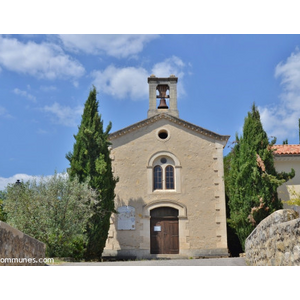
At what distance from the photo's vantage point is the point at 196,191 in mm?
19734

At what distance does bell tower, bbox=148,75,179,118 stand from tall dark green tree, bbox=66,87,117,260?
4098mm

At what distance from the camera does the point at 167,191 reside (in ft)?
64.6

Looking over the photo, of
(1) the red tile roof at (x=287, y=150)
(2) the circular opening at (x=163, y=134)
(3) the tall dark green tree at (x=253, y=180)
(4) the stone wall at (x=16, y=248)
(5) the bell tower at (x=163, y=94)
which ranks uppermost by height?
(5) the bell tower at (x=163, y=94)

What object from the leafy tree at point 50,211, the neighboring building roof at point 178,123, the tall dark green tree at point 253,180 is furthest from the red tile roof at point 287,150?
the leafy tree at point 50,211

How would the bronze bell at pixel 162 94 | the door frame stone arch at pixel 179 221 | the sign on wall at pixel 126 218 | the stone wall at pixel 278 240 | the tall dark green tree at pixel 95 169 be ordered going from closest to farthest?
the stone wall at pixel 278 240 → the tall dark green tree at pixel 95 169 → the door frame stone arch at pixel 179 221 → the sign on wall at pixel 126 218 → the bronze bell at pixel 162 94

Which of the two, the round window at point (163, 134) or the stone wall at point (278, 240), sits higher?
the round window at point (163, 134)

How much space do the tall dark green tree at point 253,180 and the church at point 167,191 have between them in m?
1.31

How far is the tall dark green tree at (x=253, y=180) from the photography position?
17.6 meters

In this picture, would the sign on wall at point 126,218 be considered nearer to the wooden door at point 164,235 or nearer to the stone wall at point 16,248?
the wooden door at point 164,235

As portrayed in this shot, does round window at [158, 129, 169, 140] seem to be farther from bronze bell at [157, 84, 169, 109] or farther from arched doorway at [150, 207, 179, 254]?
arched doorway at [150, 207, 179, 254]

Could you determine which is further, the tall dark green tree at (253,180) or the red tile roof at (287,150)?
the red tile roof at (287,150)

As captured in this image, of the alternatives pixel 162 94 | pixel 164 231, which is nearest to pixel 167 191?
pixel 164 231

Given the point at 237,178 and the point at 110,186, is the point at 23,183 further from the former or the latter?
the point at 237,178

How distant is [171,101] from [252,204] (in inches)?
297
